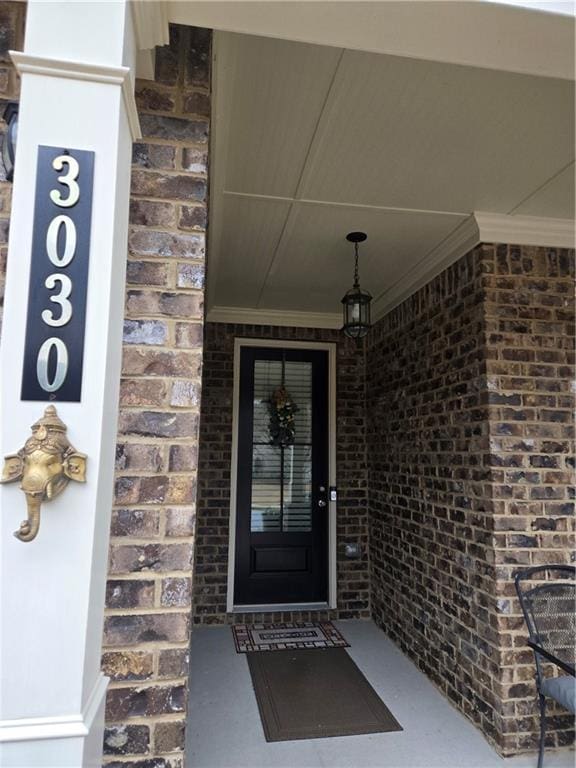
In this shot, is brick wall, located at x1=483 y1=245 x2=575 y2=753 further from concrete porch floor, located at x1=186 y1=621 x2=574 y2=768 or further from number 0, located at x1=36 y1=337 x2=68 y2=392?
number 0, located at x1=36 y1=337 x2=68 y2=392

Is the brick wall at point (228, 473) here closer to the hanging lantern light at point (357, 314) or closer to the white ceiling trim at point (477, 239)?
the white ceiling trim at point (477, 239)

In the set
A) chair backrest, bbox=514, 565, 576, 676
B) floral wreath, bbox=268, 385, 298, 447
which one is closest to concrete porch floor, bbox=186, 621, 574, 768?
chair backrest, bbox=514, 565, 576, 676

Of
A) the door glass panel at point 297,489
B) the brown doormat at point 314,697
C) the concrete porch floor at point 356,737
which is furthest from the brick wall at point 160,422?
the door glass panel at point 297,489

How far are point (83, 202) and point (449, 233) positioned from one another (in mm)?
2374

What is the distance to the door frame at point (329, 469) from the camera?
4020 millimetres

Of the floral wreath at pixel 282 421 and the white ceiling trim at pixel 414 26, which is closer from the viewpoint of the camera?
the white ceiling trim at pixel 414 26

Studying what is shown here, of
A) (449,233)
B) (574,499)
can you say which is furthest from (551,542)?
(449,233)

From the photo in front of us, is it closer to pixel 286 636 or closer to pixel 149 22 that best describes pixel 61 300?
pixel 149 22

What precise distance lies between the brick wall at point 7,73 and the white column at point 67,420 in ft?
1.01

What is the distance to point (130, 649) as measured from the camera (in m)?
1.14

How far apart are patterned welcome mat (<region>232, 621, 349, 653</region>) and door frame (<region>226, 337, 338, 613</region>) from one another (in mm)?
146

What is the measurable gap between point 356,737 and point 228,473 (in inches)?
85.5

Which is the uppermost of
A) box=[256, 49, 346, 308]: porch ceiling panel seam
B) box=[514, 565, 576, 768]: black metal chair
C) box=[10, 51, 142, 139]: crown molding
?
box=[256, 49, 346, 308]: porch ceiling panel seam

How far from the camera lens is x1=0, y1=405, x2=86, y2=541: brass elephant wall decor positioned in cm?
87
